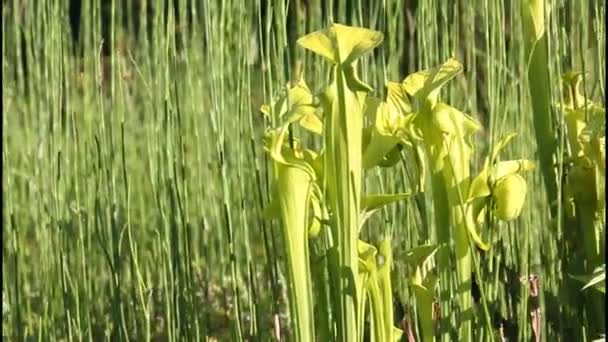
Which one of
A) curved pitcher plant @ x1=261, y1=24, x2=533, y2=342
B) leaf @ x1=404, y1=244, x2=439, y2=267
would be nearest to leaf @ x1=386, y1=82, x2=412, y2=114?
curved pitcher plant @ x1=261, y1=24, x2=533, y2=342

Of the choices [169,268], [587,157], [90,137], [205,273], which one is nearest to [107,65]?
[205,273]

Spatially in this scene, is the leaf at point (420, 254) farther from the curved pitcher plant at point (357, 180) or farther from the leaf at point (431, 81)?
the leaf at point (431, 81)

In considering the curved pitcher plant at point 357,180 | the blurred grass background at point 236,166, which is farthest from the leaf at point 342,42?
the blurred grass background at point 236,166

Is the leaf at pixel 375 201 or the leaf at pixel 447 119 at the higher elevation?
the leaf at pixel 447 119

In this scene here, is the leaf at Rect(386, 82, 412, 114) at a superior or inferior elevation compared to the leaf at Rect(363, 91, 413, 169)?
superior

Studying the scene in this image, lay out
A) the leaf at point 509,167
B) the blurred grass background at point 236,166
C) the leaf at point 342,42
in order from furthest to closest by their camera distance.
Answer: the blurred grass background at point 236,166 → the leaf at point 509,167 → the leaf at point 342,42

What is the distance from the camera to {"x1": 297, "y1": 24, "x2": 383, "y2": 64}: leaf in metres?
0.76

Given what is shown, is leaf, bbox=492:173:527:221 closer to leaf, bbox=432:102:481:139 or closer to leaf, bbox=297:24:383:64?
leaf, bbox=432:102:481:139

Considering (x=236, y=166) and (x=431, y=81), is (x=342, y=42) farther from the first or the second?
(x=236, y=166)

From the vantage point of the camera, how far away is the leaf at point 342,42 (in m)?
0.76

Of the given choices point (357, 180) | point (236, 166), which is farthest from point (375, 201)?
point (236, 166)

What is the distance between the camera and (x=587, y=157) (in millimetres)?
954

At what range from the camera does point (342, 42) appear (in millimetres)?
763

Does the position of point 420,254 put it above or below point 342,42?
below
